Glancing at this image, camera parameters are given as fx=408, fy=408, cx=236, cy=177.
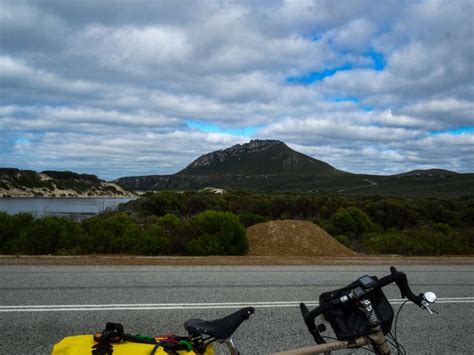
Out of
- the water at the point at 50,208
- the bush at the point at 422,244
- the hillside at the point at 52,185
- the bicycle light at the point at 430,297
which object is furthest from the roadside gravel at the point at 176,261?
the hillside at the point at 52,185

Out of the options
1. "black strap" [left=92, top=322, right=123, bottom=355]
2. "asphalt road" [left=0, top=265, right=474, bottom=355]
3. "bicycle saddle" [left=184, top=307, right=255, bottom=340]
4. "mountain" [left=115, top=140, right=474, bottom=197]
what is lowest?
"asphalt road" [left=0, top=265, right=474, bottom=355]

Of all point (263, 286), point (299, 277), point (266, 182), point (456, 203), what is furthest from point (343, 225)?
point (266, 182)

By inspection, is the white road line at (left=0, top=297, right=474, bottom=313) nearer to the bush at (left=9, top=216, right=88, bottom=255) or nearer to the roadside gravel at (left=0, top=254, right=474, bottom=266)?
the roadside gravel at (left=0, top=254, right=474, bottom=266)

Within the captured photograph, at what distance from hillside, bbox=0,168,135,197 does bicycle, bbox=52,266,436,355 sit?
51.4m

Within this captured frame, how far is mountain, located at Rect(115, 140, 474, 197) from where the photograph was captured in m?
77.6

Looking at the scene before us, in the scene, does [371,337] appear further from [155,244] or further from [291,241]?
[291,241]

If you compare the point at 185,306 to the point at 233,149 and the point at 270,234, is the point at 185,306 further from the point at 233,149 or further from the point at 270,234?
the point at 233,149

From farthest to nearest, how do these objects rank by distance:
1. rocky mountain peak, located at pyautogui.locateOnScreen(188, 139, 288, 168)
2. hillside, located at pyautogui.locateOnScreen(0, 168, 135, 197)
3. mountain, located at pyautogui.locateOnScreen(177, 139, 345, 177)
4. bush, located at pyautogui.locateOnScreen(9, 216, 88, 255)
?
rocky mountain peak, located at pyautogui.locateOnScreen(188, 139, 288, 168) < mountain, located at pyautogui.locateOnScreen(177, 139, 345, 177) < hillside, located at pyautogui.locateOnScreen(0, 168, 135, 197) < bush, located at pyautogui.locateOnScreen(9, 216, 88, 255)

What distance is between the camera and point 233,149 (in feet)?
652

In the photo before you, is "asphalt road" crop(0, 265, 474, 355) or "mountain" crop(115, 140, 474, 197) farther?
"mountain" crop(115, 140, 474, 197)

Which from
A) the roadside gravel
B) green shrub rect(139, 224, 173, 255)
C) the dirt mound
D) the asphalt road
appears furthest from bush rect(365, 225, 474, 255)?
green shrub rect(139, 224, 173, 255)

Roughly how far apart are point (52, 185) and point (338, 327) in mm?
63795

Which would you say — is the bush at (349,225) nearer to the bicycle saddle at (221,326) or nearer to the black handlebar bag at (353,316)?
the black handlebar bag at (353,316)

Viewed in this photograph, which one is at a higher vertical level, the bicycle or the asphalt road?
the bicycle
